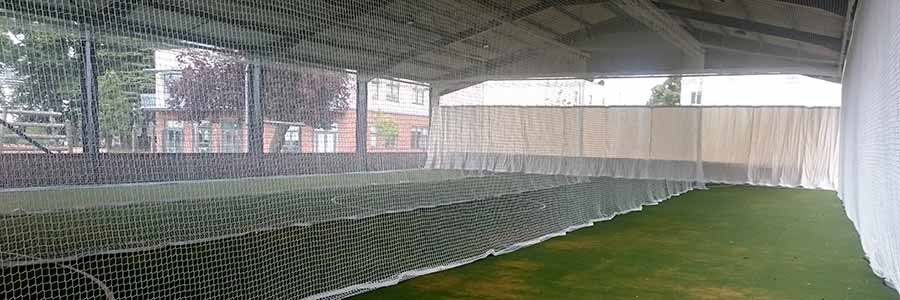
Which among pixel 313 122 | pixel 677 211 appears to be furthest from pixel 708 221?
pixel 313 122

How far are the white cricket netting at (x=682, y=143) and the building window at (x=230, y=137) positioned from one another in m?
4.31

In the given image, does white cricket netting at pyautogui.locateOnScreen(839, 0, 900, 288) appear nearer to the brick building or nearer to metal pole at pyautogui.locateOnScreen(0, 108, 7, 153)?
the brick building

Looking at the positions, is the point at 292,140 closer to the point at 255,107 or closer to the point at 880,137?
the point at 255,107

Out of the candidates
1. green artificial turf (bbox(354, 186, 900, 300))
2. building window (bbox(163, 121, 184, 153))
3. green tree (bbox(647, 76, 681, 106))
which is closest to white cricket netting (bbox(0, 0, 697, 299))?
building window (bbox(163, 121, 184, 153))

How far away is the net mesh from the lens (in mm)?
3434

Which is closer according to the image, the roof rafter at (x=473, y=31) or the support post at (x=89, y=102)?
the support post at (x=89, y=102)

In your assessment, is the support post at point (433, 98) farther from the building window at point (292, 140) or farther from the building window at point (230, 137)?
the building window at point (230, 137)

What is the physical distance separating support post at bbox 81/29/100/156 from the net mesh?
0.01 metres

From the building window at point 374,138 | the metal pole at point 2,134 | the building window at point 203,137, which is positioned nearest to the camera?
the metal pole at point 2,134

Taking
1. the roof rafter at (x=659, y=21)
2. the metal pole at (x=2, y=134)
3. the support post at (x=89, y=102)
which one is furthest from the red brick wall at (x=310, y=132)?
the roof rafter at (x=659, y=21)

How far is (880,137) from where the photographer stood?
337 centimetres

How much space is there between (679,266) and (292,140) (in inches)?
117

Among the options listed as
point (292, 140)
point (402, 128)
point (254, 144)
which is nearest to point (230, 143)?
point (254, 144)

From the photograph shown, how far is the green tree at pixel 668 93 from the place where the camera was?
35.1 ft
